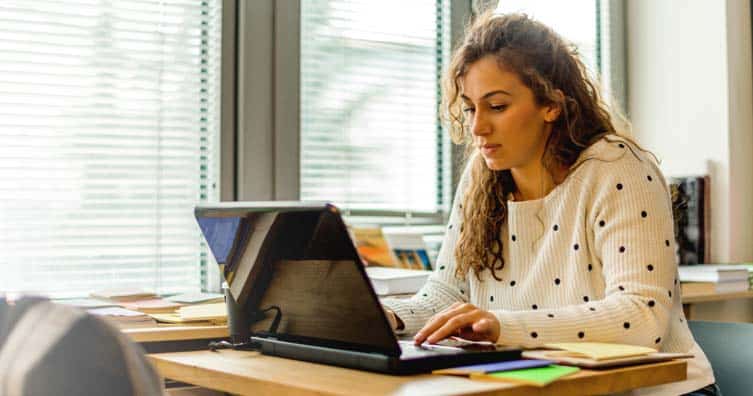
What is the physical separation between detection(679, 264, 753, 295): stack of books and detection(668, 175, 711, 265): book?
0.28 metres

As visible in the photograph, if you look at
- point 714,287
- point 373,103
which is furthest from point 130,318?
point 714,287

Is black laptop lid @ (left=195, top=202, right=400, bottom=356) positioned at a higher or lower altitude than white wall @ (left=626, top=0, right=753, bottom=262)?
lower

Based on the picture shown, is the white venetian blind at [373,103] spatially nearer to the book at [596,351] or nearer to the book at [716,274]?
the book at [716,274]

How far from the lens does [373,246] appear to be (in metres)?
2.61

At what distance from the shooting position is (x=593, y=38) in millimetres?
3436

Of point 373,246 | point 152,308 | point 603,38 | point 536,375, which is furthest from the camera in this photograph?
point 603,38

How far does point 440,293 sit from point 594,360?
29.0 inches

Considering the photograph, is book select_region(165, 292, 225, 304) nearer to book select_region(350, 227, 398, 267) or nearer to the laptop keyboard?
book select_region(350, 227, 398, 267)

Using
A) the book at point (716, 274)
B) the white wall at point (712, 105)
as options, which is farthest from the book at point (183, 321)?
the white wall at point (712, 105)

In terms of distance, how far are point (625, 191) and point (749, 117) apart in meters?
1.74

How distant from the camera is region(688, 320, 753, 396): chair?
1.70m

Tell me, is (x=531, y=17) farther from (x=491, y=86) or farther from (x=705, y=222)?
(x=705, y=222)

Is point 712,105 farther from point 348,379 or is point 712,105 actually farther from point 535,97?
point 348,379

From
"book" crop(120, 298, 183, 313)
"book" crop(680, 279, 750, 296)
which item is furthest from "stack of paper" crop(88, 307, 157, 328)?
"book" crop(680, 279, 750, 296)
